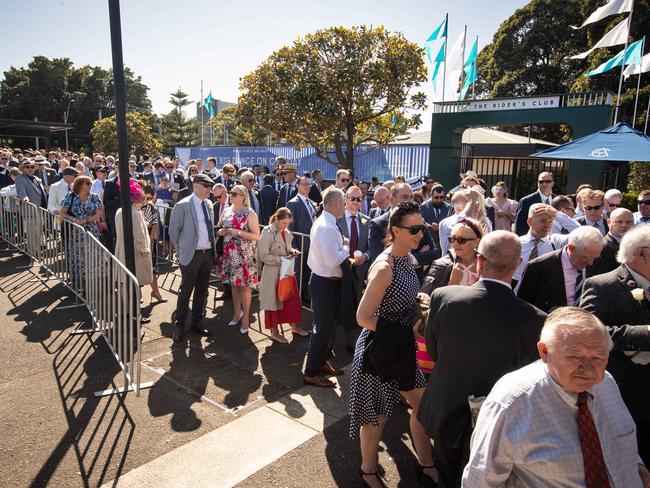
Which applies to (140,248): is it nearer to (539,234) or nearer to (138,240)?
(138,240)

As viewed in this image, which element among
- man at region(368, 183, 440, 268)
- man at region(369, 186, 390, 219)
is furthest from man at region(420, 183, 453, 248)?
man at region(368, 183, 440, 268)

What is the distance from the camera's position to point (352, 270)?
504 centimetres

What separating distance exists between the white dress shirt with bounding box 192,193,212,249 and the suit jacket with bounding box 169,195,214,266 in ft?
0.12

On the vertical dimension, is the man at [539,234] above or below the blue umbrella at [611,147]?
below

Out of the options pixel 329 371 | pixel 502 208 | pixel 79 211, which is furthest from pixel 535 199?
pixel 79 211

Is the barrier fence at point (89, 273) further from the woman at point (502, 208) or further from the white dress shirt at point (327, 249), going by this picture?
the woman at point (502, 208)

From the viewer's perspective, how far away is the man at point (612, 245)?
155 inches

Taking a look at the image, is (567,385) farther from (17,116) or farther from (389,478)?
(17,116)

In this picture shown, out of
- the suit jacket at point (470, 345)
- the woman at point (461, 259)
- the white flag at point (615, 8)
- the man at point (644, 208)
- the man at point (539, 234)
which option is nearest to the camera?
the suit jacket at point (470, 345)

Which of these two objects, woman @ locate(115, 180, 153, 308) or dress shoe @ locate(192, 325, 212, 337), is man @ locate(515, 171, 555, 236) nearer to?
dress shoe @ locate(192, 325, 212, 337)

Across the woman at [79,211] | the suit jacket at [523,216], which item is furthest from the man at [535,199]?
the woman at [79,211]

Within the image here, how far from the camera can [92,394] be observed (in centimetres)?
445

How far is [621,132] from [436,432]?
7.51 meters

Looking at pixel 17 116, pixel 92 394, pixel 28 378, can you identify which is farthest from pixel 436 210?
pixel 17 116
